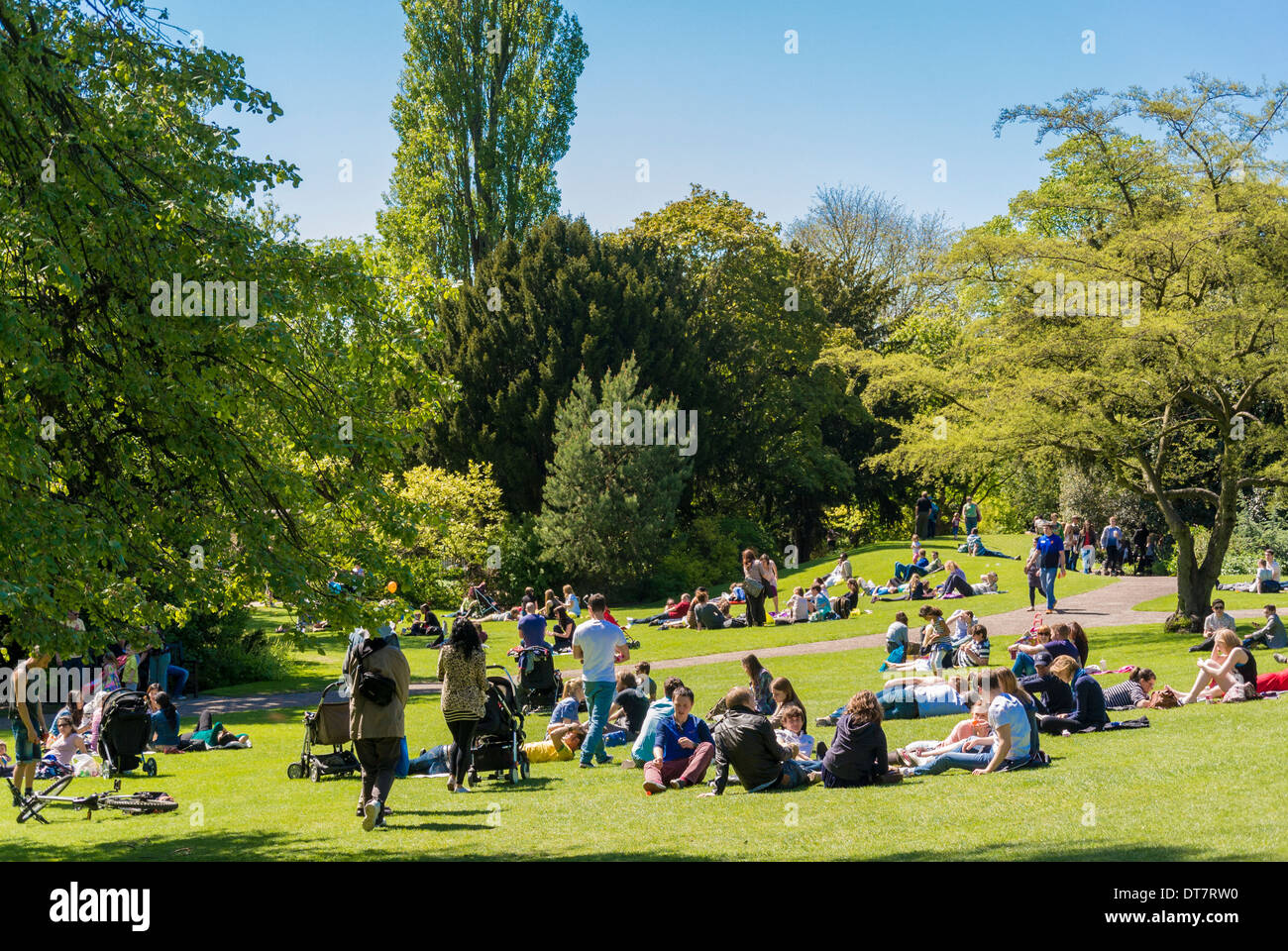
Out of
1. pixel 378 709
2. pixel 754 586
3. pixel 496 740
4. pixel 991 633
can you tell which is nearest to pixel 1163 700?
pixel 496 740

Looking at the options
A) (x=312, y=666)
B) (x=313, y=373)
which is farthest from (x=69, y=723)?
(x=312, y=666)

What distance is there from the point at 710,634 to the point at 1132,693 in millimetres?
13761

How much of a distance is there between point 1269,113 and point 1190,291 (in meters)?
4.11

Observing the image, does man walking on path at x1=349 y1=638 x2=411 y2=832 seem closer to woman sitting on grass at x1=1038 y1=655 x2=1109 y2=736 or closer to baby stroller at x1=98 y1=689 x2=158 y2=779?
baby stroller at x1=98 y1=689 x2=158 y2=779

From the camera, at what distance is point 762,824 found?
32.8 ft

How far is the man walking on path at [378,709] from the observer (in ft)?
34.7

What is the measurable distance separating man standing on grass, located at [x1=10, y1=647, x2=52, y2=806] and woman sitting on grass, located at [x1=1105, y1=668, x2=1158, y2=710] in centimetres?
1277

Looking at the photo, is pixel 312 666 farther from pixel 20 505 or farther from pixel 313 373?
pixel 20 505

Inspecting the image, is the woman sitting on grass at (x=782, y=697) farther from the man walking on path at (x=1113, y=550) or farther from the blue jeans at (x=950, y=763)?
the man walking on path at (x=1113, y=550)

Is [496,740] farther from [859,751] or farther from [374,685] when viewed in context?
[859,751]

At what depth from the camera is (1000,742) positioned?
11953 mm

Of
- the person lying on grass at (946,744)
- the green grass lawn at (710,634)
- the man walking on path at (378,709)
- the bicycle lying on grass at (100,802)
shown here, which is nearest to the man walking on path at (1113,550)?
the green grass lawn at (710,634)

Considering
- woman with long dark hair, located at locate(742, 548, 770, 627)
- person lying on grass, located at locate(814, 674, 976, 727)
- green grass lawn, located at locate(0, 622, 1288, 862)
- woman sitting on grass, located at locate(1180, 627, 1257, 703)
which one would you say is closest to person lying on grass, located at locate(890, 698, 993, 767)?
green grass lawn, located at locate(0, 622, 1288, 862)

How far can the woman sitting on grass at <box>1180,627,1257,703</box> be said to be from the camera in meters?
15.9
